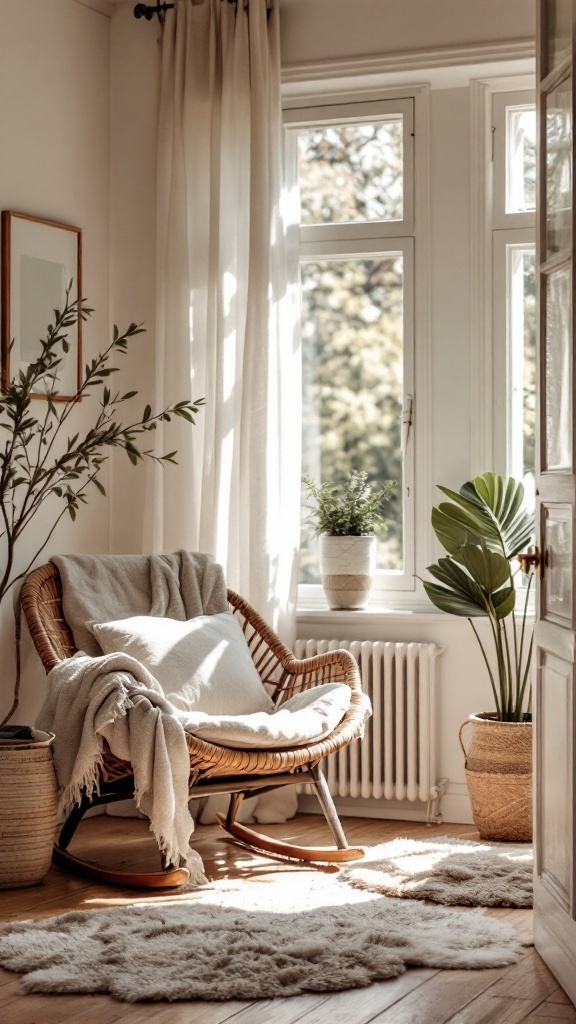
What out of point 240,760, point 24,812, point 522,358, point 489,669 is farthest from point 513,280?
point 24,812

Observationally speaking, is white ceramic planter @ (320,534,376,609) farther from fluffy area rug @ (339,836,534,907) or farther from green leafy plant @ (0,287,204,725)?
fluffy area rug @ (339,836,534,907)

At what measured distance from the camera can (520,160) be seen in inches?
181

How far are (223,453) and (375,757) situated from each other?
1212mm

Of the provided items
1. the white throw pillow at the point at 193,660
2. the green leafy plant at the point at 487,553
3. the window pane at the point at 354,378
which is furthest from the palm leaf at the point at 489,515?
the white throw pillow at the point at 193,660

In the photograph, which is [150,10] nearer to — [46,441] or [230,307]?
[230,307]

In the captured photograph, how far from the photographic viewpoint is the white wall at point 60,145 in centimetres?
425

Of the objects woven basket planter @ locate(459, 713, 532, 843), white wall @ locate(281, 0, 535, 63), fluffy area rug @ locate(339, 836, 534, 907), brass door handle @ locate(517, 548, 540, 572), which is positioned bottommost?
fluffy area rug @ locate(339, 836, 534, 907)

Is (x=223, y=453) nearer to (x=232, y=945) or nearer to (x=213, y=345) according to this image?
(x=213, y=345)

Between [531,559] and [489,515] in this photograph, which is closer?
[531,559]

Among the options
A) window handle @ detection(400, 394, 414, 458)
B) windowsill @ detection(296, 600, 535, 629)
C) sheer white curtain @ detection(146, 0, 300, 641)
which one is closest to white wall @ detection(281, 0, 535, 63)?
sheer white curtain @ detection(146, 0, 300, 641)

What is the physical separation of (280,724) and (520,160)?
231 cm

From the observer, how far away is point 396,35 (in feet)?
14.8

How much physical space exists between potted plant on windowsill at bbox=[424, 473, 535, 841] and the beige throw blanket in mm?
1072

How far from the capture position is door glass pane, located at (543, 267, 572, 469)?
2.73 meters
